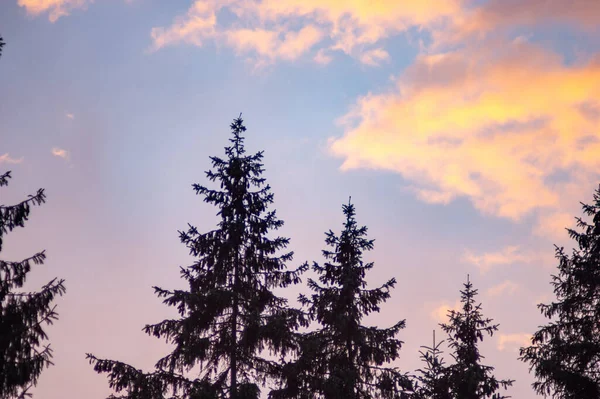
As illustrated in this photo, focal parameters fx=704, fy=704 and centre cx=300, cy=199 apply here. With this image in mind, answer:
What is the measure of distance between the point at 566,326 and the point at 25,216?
63.3 ft

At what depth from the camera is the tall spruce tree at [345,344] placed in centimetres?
Answer: 2662

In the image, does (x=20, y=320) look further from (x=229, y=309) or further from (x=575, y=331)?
(x=575, y=331)

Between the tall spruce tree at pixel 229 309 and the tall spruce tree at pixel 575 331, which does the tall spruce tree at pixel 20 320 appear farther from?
the tall spruce tree at pixel 575 331

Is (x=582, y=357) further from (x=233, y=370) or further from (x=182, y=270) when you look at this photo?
(x=182, y=270)

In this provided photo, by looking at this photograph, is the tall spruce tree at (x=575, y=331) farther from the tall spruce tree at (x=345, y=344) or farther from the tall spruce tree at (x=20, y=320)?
the tall spruce tree at (x=20, y=320)

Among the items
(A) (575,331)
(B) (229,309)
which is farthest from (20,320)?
(A) (575,331)

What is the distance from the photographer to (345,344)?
2789cm

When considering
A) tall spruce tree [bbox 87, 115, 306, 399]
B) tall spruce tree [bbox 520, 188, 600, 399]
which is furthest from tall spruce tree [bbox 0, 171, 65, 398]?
tall spruce tree [bbox 520, 188, 600, 399]

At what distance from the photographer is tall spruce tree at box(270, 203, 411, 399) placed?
87.4 feet

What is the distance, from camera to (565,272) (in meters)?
26.5

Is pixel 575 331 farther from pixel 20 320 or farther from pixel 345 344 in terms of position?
pixel 20 320

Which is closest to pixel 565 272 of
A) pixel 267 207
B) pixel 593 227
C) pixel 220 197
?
pixel 593 227

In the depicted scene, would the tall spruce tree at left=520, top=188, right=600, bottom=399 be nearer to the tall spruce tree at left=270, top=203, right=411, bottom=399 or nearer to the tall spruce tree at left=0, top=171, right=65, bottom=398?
the tall spruce tree at left=270, top=203, right=411, bottom=399

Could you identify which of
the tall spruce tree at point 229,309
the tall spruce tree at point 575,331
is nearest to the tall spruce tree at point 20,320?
the tall spruce tree at point 229,309
